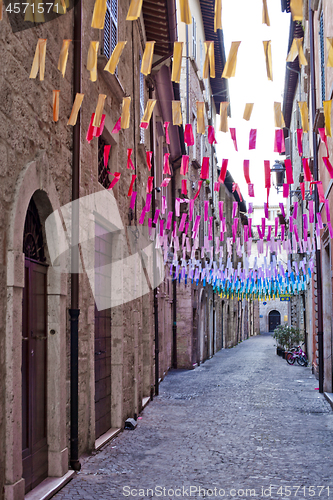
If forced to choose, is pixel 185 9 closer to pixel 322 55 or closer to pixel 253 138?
pixel 253 138

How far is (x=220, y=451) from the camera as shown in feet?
20.8

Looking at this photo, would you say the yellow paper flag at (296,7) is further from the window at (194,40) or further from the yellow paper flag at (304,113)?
the window at (194,40)

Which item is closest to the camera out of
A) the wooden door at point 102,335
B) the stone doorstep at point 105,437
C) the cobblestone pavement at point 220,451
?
the cobblestone pavement at point 220,451

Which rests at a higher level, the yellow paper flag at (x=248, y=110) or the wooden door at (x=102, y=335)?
the yellow paper flag at (x=248, y=110)

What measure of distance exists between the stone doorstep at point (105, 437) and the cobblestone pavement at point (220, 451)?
0.26 ft

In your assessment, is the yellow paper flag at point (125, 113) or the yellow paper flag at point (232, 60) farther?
the yellow paper flag at point (125, 113)

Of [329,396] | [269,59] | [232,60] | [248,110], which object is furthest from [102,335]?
[329,396]

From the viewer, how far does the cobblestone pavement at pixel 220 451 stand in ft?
16.1

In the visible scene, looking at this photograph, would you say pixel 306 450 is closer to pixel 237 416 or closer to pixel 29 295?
pixel 237 416

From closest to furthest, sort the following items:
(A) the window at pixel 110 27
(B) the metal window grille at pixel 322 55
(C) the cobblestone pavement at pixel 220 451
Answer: (C) the cobblestone pavement at pixel 220 451 < (A) the window at pixel 110 27 < (B) the metal window grille at pixel 322 55

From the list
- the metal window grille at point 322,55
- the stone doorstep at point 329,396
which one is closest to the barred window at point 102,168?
the metal window grille at point 322,55

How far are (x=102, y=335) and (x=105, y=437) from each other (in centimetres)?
131

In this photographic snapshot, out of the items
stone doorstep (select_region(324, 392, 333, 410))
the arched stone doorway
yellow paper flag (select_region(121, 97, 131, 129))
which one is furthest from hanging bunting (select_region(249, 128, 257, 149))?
the arched stone doorway

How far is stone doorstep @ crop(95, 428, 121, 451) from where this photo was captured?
632 centimetres
